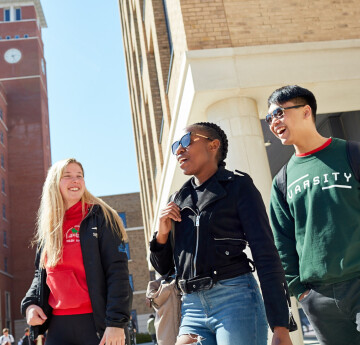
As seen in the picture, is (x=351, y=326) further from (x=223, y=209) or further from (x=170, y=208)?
(x=170, y=208)

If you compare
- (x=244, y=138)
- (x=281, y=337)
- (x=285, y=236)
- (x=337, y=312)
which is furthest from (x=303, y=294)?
(x=244, y=138)

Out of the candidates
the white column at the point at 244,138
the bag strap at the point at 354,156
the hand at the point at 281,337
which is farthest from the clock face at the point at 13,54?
the hand at the point at 281,337

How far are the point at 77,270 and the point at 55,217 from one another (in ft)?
1.44

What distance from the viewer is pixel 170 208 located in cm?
277

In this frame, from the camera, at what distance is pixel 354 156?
2738 mm

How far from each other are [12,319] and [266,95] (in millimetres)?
46317

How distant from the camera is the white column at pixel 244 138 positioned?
7.83m

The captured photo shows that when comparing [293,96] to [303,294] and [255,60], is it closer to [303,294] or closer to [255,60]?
[303,294]

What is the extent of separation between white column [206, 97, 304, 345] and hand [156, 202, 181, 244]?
5008 mm

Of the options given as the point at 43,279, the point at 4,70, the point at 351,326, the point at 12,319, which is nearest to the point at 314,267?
the point at 351,326

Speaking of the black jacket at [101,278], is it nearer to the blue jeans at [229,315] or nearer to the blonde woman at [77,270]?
the blonde woman at [77,270]

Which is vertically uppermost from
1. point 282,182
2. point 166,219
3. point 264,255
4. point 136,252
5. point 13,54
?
point 13,54

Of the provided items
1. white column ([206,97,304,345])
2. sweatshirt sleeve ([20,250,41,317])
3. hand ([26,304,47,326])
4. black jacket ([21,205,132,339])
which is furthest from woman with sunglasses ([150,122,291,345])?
white column ([206,97,304,345])

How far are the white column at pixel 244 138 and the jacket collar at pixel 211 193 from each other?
4955mm
